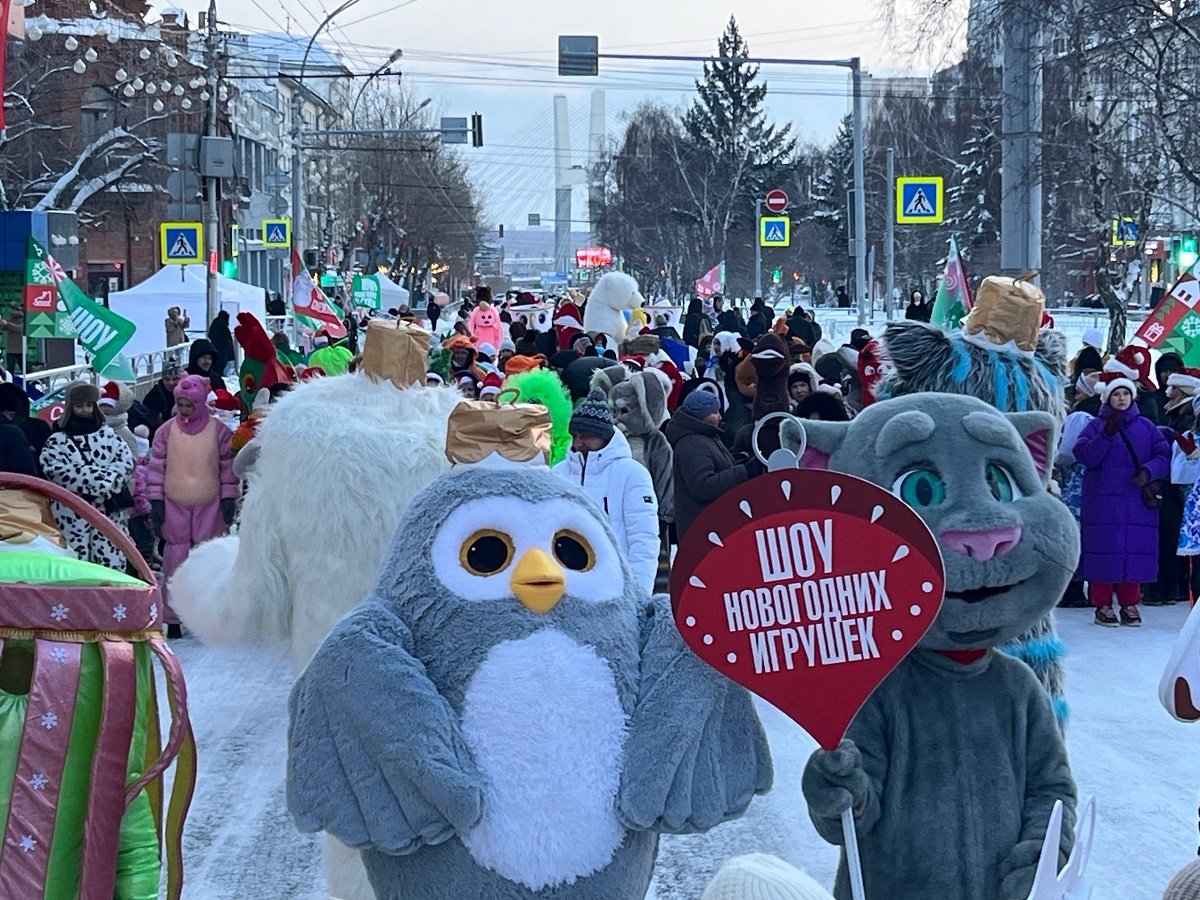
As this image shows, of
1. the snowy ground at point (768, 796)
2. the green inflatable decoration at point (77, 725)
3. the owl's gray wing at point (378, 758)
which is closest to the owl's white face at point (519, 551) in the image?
the owl's gray wing at point (378, 758)

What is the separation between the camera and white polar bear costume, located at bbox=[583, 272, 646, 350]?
2061 cm

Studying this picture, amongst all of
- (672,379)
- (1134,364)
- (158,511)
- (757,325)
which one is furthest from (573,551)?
(757,325)

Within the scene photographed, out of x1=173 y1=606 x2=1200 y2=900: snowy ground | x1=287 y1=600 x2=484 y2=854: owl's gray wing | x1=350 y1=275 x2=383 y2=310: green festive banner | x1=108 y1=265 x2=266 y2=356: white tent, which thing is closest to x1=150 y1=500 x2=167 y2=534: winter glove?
x1=173 y1=606 x2=1200 y2=900: snowy ground

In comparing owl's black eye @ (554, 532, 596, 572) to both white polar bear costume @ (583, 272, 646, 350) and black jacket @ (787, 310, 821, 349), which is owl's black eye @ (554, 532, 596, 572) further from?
white polar bear costume @ (583, 272, 646, 350)

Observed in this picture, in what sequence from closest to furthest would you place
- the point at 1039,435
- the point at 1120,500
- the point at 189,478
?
the point at 1039,435 < the point at 189,478 < the point at 1120,500

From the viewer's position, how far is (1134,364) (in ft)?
38.1

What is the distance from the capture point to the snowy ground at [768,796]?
5840mm

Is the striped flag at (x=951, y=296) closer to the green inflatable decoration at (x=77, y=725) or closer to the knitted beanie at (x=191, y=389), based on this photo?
the knitted beanie at (x=191, y=389)

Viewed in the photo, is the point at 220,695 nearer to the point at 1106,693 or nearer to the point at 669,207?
the point at 1106,693

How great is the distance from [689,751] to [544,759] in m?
0.27

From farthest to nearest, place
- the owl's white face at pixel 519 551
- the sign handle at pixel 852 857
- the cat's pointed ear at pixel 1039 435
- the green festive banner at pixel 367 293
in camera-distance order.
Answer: the green festive banner at pixel 367 293 → the cat's pointed ear at pixel 1039 435 → the owl's white face at pixel 519 551 → the sign handle at pixel 852 857

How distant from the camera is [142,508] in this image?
10664mm

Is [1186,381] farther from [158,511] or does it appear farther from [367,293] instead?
[367,293]

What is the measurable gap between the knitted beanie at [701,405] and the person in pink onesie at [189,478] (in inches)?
114
